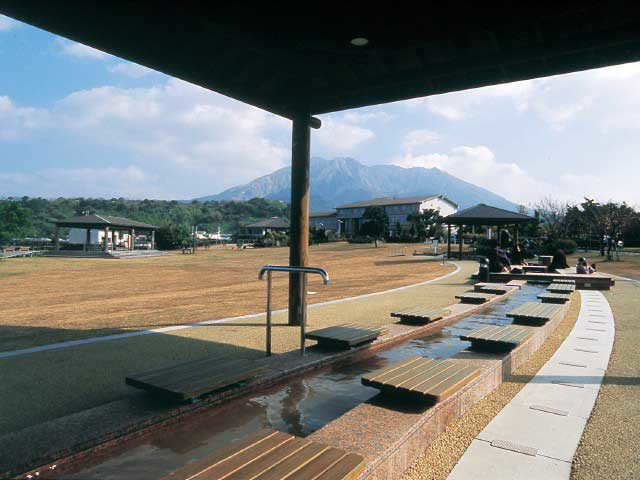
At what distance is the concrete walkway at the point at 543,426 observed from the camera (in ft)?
9.59

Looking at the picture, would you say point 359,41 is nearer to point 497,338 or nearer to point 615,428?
point 497,338

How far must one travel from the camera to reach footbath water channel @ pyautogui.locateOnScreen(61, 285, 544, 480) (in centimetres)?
288

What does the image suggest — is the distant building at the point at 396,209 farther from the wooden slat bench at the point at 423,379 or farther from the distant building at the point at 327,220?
the wooden slat bench at the point at 423,379

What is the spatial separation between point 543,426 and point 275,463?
2.57 meters

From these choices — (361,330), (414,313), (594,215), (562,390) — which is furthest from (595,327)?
(594,215)

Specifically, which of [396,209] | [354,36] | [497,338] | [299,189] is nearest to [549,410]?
[497,338]

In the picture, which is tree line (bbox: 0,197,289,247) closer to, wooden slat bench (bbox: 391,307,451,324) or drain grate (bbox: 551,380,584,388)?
wooden slat bench (bbox: 391,307,451,324)

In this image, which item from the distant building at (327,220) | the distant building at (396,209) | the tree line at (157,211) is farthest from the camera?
the tree line at (157,211)

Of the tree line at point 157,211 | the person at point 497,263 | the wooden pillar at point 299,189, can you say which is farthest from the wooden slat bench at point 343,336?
the tree line at point 157,211

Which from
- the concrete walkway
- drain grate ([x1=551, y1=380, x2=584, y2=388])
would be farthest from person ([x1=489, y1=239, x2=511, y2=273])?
drain grate ([x1=551, y1=380, x2=584, y2=388])

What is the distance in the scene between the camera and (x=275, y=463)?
7.98 ft

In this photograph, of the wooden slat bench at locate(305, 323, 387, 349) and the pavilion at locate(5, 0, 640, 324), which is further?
the wooden slat bench at locate(305, 323, 387, 349)

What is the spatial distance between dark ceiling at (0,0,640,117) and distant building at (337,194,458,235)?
242 ft

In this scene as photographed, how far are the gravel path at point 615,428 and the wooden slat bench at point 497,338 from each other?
3.43 ft
